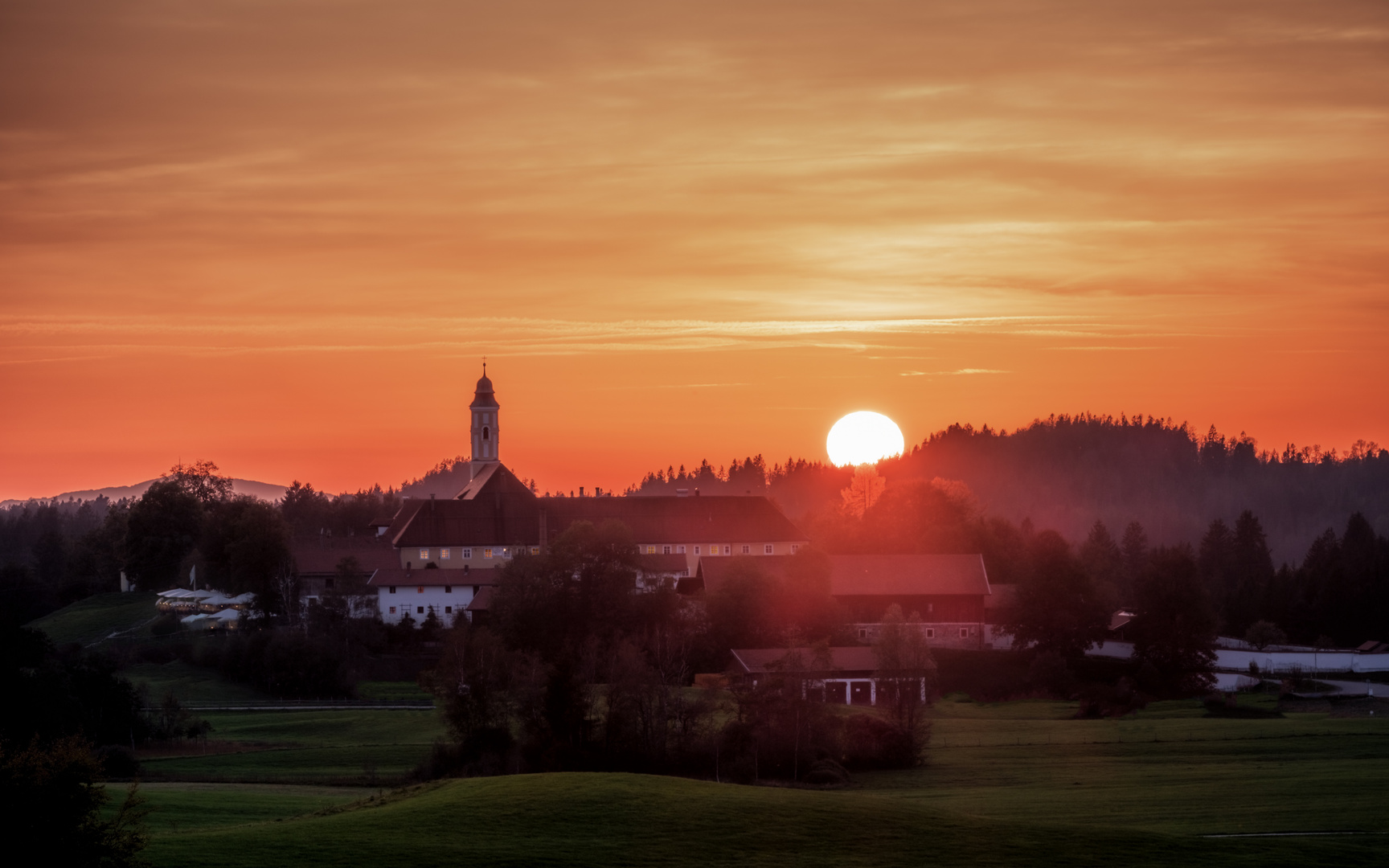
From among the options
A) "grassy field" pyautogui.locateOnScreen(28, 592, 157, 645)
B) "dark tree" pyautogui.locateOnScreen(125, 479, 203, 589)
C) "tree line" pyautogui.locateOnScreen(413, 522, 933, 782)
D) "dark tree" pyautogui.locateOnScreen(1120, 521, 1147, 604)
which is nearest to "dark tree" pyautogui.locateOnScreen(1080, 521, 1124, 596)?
"dark tree" pyautogui.locateOnScreen(1120, 521, 1147, 604)

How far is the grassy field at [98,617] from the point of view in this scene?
84.8 m

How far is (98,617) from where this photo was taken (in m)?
89.6

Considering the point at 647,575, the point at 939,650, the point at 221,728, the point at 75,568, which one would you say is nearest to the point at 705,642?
the point at 647,575

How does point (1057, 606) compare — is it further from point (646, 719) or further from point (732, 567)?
point (646, 719)

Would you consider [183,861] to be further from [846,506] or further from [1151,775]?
[846,506]

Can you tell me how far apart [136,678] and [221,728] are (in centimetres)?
1527

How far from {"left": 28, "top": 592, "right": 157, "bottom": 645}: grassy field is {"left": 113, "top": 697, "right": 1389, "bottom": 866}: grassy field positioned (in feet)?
139

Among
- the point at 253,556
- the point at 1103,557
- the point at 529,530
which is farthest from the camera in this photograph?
the point at 1103,557

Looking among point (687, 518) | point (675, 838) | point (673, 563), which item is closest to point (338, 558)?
point (673, 563)

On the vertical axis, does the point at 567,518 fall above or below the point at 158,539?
above

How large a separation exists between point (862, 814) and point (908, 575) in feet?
168

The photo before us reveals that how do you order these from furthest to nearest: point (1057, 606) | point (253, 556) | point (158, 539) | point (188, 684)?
point (158, 539), point (253, 556), point (1057, 606), point (188, 684)

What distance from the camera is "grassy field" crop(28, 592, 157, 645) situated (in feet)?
278

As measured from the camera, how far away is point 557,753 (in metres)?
43.2
